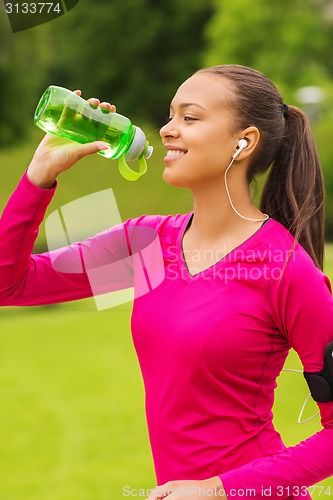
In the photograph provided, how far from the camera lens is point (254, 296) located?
178 centimetres

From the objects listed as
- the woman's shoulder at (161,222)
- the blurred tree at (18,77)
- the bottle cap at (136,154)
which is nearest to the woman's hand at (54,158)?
the bottle cap at (136,154)

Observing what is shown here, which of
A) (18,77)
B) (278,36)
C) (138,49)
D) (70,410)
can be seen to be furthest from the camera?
(138,49)

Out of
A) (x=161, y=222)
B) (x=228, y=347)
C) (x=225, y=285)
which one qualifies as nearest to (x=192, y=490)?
(x=228, y=347)

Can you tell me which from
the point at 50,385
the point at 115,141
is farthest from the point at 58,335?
the point at 115,141

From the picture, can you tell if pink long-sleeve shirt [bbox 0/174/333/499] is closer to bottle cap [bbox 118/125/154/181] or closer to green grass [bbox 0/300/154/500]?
bottle cap [bbox 118/125/154/181]

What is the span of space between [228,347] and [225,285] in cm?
13

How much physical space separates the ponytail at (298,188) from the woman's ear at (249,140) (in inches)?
4.6

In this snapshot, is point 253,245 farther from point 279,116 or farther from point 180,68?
point 180,68

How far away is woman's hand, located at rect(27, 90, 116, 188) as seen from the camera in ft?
6.13

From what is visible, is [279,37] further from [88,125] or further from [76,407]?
[88,125]

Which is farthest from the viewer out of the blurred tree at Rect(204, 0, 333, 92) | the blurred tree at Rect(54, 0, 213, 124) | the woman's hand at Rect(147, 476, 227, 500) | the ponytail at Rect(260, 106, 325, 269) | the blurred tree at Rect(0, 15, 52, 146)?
the blurred tree at Rect(54, 0, 213, 124)

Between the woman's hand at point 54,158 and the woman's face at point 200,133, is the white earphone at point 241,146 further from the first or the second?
the woman's hand at point 54,158

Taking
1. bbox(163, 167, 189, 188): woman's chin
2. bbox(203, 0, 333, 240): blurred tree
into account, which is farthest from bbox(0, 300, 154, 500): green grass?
bbox(203, 0, 333, 240): blurred tree

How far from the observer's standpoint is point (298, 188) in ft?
6.56
